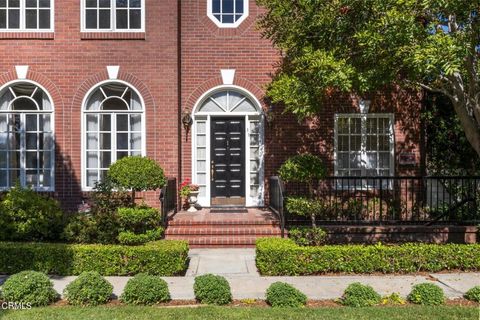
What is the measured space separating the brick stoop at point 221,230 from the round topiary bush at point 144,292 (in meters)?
3.25

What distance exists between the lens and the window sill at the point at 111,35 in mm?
10016

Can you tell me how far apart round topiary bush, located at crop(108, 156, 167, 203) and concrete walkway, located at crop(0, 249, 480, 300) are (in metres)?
1.70

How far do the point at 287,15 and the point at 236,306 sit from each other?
5.12 metres

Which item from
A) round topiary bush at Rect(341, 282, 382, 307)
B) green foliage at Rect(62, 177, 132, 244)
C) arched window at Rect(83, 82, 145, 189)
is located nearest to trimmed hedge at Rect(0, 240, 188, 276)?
green foliage at Rect(62, 177, 132, 244)

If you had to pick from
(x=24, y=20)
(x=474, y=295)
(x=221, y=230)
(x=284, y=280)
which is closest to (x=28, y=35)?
(x=24, y=20)

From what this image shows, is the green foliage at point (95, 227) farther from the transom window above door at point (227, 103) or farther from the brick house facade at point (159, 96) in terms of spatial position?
the transom window above door at point (227, 103)

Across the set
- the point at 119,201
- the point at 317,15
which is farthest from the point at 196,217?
the point at 317,15

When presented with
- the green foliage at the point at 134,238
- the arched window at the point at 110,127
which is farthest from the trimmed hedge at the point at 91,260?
the arched window at the point at 110,127

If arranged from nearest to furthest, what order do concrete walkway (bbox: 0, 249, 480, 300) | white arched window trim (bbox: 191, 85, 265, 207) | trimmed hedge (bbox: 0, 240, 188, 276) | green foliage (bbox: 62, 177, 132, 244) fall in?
1. concrete walkway (bbox: 0, 249, 480, 300)
2. trimmed hedge (bbox: 0, 240, 188, 276)
3. green foliage (bbox: 62, 177, 132, 244)
4. white arched window trim (bbox: 191, 85, 265, 207)

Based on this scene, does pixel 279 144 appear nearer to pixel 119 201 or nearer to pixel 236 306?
pixel 119 201

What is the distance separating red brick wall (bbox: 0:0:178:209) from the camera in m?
10.0

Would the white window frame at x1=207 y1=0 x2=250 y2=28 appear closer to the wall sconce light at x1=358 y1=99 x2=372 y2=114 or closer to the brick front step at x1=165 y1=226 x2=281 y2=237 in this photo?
the wall sconce light at x1=358 y1=99 x2=372 y2=114

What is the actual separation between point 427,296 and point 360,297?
88cm

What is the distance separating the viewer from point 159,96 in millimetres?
10133
